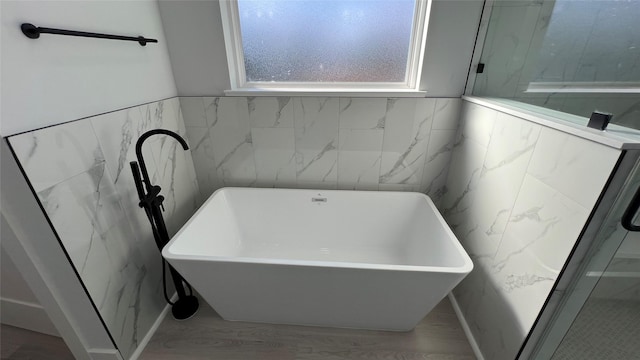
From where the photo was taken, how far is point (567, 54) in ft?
4.15

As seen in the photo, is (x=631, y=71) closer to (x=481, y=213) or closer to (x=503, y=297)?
(x=481, y=213)

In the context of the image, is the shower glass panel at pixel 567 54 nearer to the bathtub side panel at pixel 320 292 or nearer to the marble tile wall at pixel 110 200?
the bathtub side panel at pixel 320 292

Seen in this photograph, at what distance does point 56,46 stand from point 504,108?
1.89 metres

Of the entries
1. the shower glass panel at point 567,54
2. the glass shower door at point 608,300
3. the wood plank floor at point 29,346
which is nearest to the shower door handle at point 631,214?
the glass shower door at point 608,300

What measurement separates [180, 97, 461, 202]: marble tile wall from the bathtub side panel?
84 cm

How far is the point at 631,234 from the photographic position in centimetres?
79

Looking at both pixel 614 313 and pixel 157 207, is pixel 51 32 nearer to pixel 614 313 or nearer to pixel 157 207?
pixel 157 207

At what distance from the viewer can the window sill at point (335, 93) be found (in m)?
1.62

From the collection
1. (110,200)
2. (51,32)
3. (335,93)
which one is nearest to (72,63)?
(51,32)

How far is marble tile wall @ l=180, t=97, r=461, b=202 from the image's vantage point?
5.56ft

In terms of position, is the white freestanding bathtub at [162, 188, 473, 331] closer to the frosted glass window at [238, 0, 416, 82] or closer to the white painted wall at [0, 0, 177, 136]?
the white painted wall at [0, 0, 177, 136]

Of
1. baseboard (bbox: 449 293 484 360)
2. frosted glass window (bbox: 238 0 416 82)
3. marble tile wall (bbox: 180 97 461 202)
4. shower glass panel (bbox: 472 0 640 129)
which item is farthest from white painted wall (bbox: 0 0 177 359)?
shower glass panel (bbox: 472 0 640 129)

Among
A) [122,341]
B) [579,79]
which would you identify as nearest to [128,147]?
[122,341]

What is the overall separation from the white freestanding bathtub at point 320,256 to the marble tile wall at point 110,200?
26 cm
